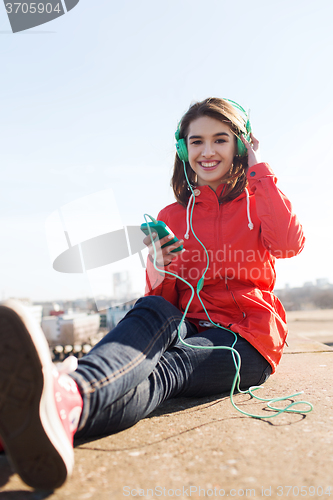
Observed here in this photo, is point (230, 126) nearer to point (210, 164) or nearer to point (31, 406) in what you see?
point (210, 164)

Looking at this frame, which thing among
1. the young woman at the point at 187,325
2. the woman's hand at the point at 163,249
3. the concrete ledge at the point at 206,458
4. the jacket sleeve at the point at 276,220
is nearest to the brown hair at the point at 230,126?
the young woman at the point at 187,325

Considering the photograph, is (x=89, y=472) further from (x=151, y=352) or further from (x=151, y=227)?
(x=151, y=227)

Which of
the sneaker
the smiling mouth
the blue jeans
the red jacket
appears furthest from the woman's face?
the sneaker

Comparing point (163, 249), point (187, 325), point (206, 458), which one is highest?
point (163, 249)

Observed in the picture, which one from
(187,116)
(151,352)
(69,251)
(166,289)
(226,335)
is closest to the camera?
(151,352)

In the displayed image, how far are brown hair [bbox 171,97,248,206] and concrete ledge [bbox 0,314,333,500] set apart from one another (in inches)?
48.5

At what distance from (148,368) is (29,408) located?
0.46 m

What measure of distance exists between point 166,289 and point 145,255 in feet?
0.81

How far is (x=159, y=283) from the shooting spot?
2.00 meters

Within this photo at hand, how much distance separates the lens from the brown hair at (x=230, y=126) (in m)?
2.17

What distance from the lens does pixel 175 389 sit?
145cm

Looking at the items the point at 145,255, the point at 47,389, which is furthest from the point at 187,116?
the point at 47,389

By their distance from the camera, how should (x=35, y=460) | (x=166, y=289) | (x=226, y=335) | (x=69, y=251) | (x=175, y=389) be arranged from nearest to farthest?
(x=35, y=460)
(x=175, y=389)
(x=226, y=335)
(x=166, y=289)
(x=69, y=251)

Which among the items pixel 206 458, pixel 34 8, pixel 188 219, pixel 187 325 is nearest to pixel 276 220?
pixel 188 219
